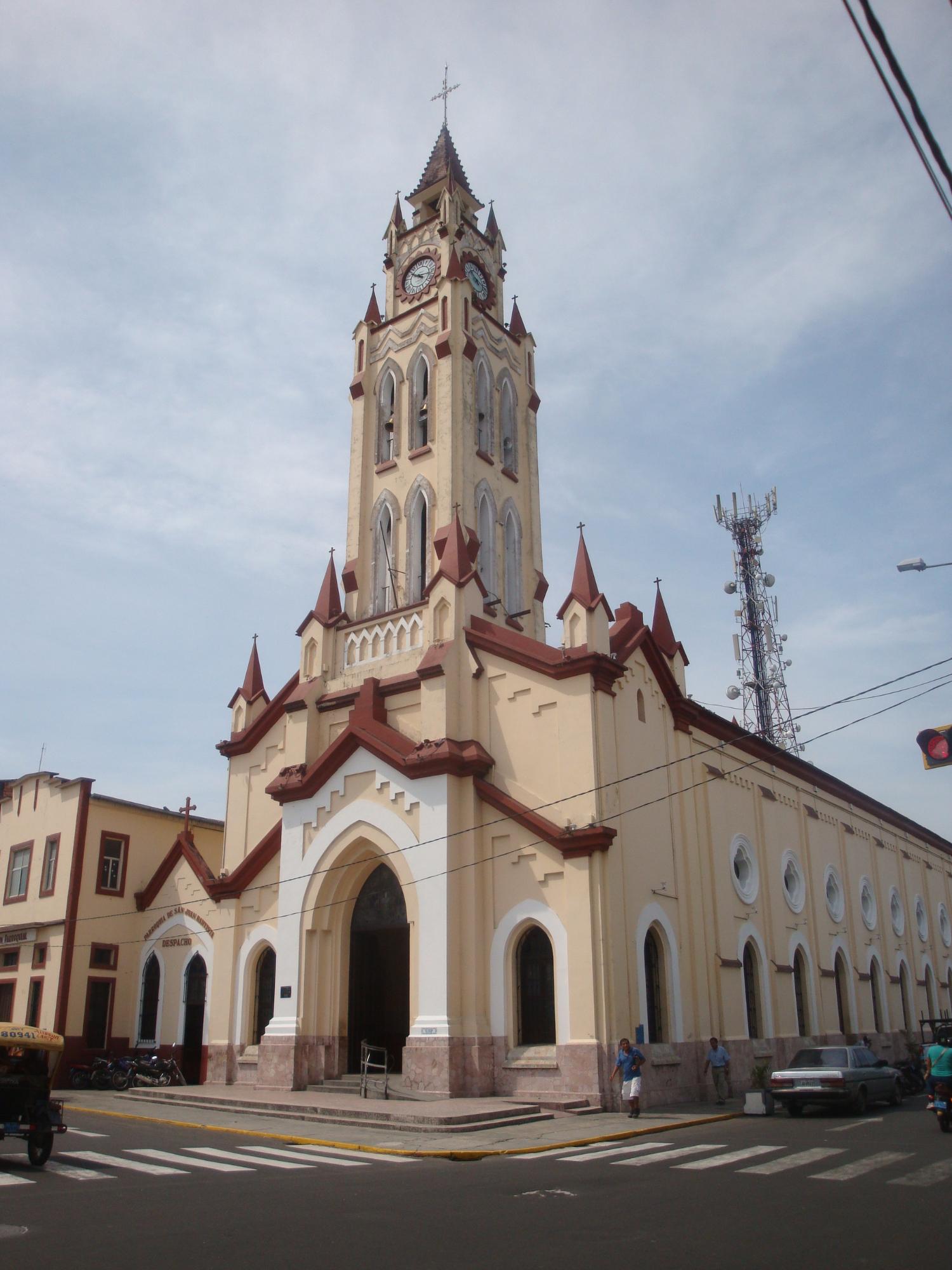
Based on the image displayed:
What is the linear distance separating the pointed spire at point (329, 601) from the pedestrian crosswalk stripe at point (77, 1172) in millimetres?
16441

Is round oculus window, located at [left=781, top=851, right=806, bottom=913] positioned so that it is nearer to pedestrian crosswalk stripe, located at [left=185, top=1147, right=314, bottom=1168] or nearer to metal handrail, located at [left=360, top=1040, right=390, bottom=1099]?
metal handrail, located at [left=360, top=1040, right=390, bottom=1099]

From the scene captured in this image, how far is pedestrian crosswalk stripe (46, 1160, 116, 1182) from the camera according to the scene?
12.1m

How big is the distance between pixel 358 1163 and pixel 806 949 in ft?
69.7

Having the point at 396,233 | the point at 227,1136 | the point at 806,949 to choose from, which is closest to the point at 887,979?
the point at 806,949

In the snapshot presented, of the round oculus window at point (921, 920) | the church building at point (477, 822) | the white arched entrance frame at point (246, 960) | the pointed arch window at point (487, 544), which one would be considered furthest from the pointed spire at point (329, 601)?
the round oculus window at point (921, 920)

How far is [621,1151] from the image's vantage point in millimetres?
14992

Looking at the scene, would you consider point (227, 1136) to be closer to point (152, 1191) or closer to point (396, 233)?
point (152, 1191)

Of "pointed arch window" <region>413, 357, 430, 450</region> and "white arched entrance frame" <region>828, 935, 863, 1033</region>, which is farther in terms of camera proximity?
"white arched entrance frame" <region>828, 935, 863, 1033</region>

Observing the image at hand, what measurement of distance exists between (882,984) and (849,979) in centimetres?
384

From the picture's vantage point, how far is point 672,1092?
22141mm

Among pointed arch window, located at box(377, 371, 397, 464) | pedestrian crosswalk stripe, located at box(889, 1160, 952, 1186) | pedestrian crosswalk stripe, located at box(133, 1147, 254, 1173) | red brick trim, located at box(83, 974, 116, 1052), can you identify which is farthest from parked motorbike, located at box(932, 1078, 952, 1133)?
red brick trim, located at box(83, 974, 116, 1052)

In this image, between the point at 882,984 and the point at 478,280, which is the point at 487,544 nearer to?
the point at 478,280

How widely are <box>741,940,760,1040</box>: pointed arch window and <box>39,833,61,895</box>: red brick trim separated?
19844 mm

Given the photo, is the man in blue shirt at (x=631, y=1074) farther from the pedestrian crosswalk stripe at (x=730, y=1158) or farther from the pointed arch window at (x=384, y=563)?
the pointed arch window at (x=384, y=563)
